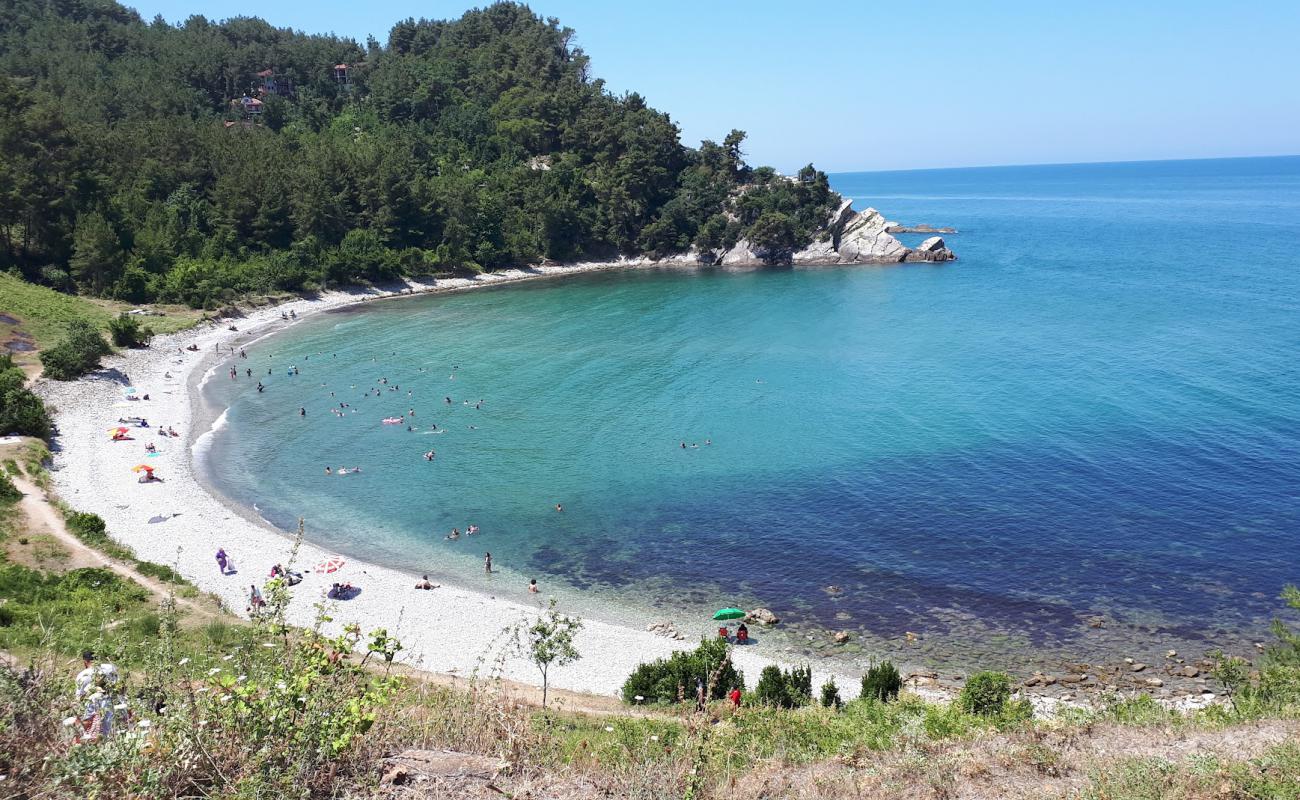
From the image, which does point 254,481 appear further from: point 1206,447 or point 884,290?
point 884,290

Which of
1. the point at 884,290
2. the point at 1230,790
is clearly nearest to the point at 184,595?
the point at 1230,790

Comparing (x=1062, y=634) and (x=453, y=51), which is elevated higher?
(x=453, y=51)

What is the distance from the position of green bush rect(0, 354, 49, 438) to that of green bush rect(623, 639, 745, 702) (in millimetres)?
38346

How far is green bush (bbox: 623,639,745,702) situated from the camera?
78.8ft

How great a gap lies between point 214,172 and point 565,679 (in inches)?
3773

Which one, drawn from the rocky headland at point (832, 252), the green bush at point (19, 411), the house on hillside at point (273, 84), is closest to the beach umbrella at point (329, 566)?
the green bush at point (19, 411)

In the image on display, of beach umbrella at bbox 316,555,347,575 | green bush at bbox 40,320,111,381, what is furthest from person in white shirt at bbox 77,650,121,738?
green bush at bbox 40,320,111,381

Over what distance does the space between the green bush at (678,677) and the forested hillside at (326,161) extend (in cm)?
7497

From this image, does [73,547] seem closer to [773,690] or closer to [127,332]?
[773,690]

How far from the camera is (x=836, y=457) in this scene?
47156 mm

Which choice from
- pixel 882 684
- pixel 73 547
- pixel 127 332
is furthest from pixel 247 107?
pixel 882 684

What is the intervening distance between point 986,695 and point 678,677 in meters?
8.80

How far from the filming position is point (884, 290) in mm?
105750

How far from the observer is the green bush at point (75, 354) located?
5391cm
